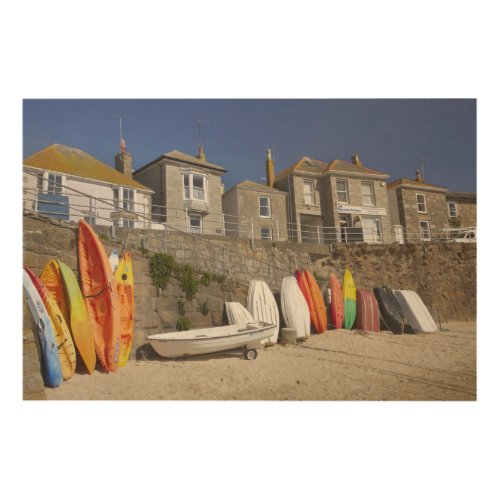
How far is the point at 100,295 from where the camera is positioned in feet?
12.6

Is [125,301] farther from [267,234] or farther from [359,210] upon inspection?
[359,210]

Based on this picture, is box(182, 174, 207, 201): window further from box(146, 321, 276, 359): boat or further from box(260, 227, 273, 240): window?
box(146, 321, 276, 359): boat

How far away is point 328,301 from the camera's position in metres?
6.47

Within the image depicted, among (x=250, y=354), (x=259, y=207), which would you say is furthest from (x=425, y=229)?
(x=250, y=354)

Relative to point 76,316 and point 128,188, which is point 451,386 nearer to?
point 76,316

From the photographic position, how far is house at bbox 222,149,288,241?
1147cm

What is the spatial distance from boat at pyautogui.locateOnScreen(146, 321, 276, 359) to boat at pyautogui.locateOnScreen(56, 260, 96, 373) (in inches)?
25.9

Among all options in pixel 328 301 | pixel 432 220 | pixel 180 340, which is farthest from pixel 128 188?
pixel 432 220

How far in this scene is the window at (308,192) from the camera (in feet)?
39.6

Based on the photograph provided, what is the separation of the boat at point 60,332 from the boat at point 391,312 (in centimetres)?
467

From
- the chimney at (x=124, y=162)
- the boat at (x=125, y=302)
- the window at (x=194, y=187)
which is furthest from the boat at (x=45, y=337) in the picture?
the window at (x=194, y=187)

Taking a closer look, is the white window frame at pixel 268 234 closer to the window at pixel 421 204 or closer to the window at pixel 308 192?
the window at pixel 308 192

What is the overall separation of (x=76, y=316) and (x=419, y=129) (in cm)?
409

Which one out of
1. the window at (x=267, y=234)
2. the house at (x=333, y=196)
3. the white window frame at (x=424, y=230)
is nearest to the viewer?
the white window frame at (x=424, y=230)
